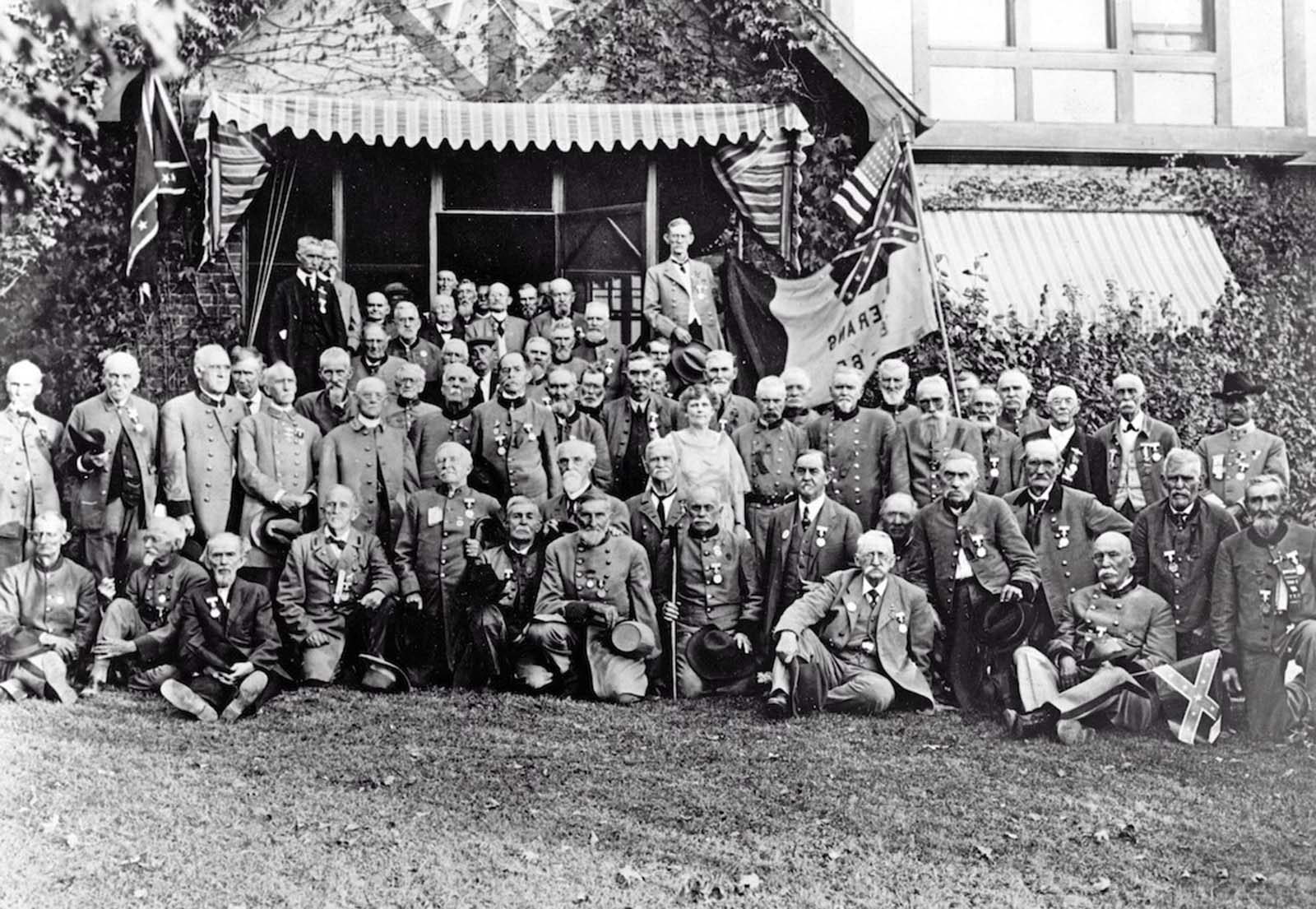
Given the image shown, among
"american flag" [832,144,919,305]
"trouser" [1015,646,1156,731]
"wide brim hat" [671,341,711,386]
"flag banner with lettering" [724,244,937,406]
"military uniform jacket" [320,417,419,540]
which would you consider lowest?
"trouser" [1015,646,1156,731]

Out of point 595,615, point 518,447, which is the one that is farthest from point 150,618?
point 595,615

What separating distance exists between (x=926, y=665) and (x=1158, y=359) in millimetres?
4291

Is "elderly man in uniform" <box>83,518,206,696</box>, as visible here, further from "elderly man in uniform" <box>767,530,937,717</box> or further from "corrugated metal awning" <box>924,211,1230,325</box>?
"corrugated metal awning" <box>924,211,1230,325</box>

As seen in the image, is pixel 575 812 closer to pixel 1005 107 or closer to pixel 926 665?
pixel 926 665

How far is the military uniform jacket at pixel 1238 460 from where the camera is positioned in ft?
26.2

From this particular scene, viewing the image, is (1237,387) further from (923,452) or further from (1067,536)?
(923,452)

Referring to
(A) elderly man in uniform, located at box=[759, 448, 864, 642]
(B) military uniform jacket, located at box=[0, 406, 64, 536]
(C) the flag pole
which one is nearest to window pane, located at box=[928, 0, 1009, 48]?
(C) the flag pole

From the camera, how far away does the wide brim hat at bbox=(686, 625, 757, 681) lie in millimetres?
7188

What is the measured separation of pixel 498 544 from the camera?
748 centimetres

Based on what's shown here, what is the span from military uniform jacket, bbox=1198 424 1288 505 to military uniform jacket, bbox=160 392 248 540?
5.63 metres

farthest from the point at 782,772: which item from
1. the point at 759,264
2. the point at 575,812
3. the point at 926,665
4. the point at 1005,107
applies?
the point at 1005,107

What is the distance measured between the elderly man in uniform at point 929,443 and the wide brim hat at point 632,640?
1.82 metres

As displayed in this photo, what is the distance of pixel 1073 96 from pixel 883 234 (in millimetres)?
2892

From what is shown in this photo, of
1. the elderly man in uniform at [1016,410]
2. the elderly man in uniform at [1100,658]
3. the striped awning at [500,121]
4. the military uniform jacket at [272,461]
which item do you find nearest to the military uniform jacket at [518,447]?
the military uniform jacket at [272,461]
